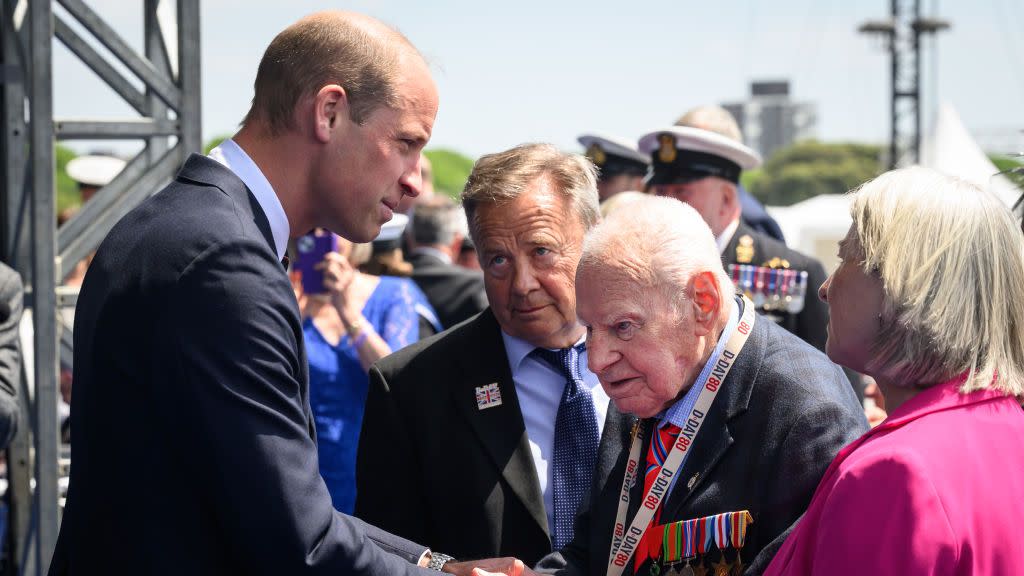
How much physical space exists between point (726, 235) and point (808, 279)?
0.45 meters

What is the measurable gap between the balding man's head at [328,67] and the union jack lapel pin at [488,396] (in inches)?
41.9

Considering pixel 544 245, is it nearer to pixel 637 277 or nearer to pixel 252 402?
pixel 637 277

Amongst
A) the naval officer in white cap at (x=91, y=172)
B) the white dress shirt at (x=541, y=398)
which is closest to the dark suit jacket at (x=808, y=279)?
the white dress shirt at (x=541, y=398)

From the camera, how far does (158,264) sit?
2.02 meters

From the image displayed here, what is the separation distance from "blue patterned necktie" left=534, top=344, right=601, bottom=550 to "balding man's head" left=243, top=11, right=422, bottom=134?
1142 mm

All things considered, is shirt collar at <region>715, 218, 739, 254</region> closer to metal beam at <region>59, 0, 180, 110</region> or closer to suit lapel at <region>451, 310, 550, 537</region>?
suit lapel at <region>451, 310, 550, 537</region>

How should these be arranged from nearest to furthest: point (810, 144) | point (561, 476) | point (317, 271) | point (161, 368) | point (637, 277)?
point (161, 368)
point (637, 277)
point (561, 476)
point (317, 271)
point (810, 144)

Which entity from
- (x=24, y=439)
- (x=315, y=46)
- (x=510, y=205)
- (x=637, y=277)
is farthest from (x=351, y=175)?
(x=24, y=439)

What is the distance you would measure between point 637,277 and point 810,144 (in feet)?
249

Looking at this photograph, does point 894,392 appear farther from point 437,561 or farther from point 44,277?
point 44,277

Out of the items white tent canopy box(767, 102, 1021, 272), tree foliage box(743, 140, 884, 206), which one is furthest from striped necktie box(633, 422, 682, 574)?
tree foliage box(743, 140, 884, 206)

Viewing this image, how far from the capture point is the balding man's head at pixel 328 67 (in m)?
2.29

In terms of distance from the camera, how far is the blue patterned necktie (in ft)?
9.90

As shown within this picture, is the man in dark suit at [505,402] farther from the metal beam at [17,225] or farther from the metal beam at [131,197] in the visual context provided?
the metal beam at [17,225]
